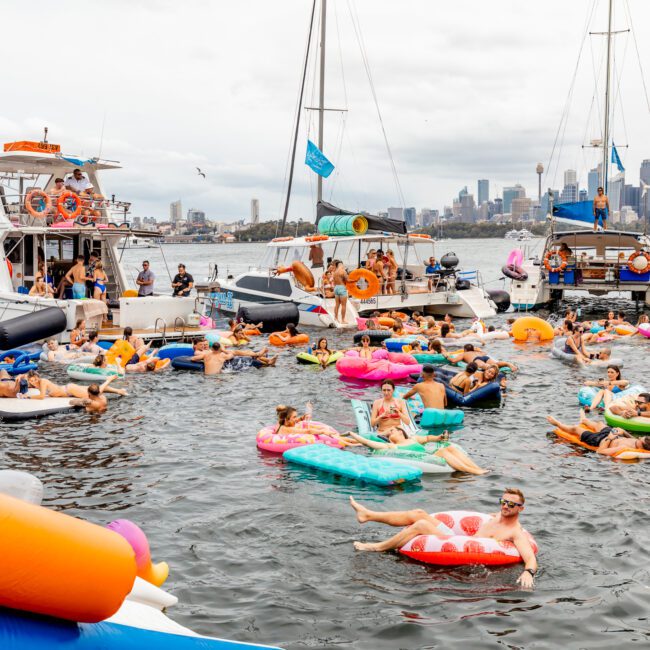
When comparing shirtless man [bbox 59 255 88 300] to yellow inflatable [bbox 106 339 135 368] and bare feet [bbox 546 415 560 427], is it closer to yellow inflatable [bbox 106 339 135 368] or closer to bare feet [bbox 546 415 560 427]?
yellow inflatable [bbox 106 339 135 368]

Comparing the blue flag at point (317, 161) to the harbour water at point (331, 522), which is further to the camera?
the blue flag at point (317, 161)

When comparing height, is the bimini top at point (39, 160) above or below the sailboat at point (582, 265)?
above

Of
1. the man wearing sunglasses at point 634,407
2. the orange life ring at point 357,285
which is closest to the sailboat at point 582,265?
the orange life ring at point 357,285

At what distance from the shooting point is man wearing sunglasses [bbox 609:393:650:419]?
1439cm

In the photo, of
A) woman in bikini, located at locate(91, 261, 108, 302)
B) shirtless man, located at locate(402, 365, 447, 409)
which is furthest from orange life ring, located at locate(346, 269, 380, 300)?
shirtless man, located at locate(402, 365, 447, 409)

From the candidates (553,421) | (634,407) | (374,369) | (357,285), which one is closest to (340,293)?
(357,285)

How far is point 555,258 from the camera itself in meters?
35.0

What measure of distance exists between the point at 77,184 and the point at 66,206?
1214 mm

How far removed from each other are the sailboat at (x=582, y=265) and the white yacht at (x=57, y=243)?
17.3m

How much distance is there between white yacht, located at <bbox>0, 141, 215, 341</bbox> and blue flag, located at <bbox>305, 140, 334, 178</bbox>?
987cm

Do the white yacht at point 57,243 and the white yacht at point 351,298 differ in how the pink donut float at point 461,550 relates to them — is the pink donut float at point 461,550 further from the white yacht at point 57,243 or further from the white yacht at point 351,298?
the white yacht at point 351,298

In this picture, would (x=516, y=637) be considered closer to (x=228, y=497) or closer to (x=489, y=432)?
(x=228, y=497)

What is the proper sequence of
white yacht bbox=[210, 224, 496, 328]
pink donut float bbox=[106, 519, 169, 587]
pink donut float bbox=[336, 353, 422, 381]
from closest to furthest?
pink donut float bbox=[106, 519, 169, 587]
pink donut float bbox=[336, 353, 422, 381]
white yacht bbox=[210, 224, 496, 328]

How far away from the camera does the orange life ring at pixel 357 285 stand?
28375 millimetres
